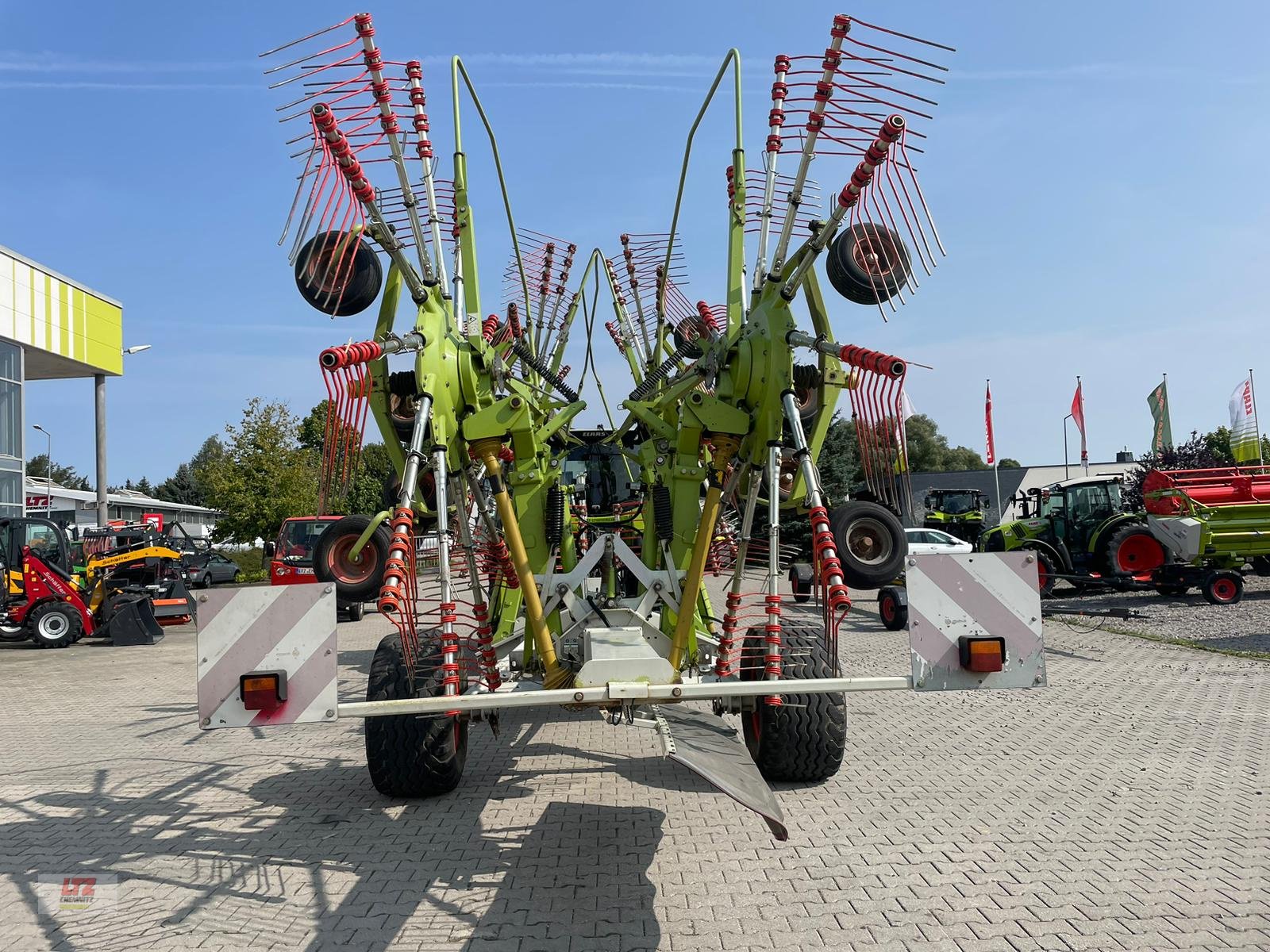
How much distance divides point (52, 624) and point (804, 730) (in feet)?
50.6

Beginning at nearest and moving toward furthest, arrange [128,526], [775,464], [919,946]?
[919,946] < [775,464] < [128,526]

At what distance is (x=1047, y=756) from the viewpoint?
677cm

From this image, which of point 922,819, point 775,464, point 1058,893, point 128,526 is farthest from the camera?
point 128,526

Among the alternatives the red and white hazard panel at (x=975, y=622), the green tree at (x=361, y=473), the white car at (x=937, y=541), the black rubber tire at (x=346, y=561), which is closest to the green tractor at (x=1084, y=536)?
→ the white car at (x=937, y=541)

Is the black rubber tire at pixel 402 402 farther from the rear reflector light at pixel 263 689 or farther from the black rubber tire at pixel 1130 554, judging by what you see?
the black rubber tire at pixel 1130 554

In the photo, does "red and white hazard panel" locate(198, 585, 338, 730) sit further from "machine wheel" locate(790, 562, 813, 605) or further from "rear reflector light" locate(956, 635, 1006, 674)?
"machine wheel" locate(790, 562, 813, 605)

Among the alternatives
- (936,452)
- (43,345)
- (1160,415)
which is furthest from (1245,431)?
(936,452)

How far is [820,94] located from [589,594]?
361 cm

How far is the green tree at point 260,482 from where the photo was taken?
3247 cm

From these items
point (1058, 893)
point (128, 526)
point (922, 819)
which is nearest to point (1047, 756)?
point (922, 819)

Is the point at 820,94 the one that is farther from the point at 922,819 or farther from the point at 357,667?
the point at 357,667

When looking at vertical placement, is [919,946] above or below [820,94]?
below

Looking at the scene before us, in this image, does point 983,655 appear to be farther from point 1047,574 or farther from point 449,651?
point 1047,574

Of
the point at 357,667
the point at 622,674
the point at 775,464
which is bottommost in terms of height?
the point at 357,667
